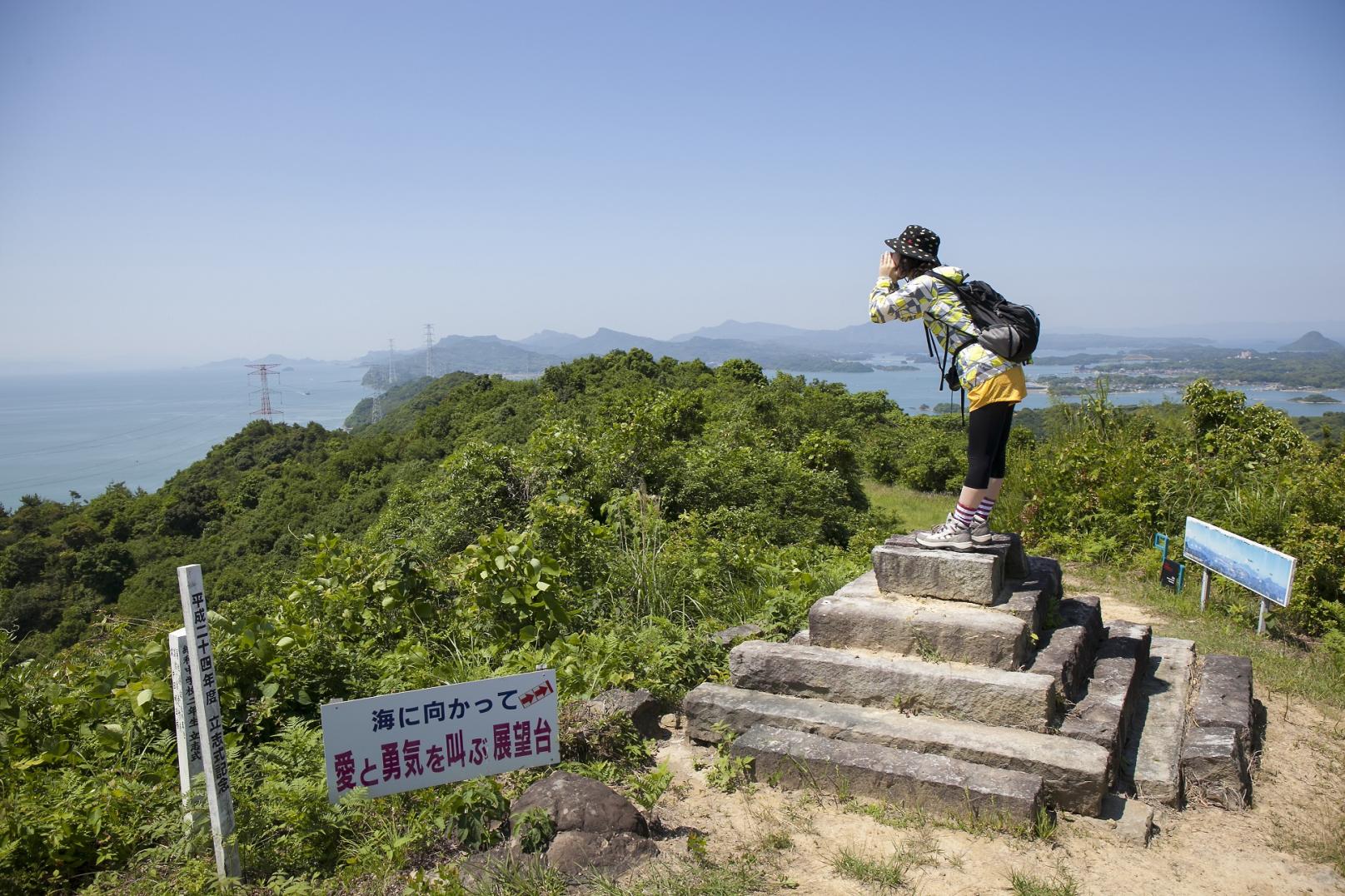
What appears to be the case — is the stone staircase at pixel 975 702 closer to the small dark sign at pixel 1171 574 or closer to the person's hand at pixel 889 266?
the person's hand at pixel 889 266

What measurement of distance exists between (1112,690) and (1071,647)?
0.27m

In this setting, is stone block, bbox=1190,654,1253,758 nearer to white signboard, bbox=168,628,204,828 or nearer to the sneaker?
the sneaker

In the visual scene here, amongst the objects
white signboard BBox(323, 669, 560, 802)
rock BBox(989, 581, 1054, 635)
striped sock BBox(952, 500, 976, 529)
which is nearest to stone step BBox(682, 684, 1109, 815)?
rock BBox(989, 581, 1054, 635)

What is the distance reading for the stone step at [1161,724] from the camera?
3.63 metres

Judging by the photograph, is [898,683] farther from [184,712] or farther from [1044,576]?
[184,712]

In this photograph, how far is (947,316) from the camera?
14.4 feet

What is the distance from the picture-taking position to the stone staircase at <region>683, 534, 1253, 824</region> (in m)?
3.46

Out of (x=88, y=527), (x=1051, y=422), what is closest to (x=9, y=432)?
(x=88, y=527)

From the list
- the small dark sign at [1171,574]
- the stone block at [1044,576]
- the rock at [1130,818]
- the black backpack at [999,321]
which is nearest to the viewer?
the rock at [1130,818]

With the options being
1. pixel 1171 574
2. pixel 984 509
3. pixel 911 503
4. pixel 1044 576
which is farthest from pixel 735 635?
pixel 911 503

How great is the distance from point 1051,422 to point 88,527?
106 feet

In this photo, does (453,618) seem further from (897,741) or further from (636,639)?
(897,741)

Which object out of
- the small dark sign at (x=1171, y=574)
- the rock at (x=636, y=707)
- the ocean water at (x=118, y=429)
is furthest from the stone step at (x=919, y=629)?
the ocean water at (x=118, y=429)

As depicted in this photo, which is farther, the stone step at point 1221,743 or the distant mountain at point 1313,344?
the distant mountain at point 1313,344
